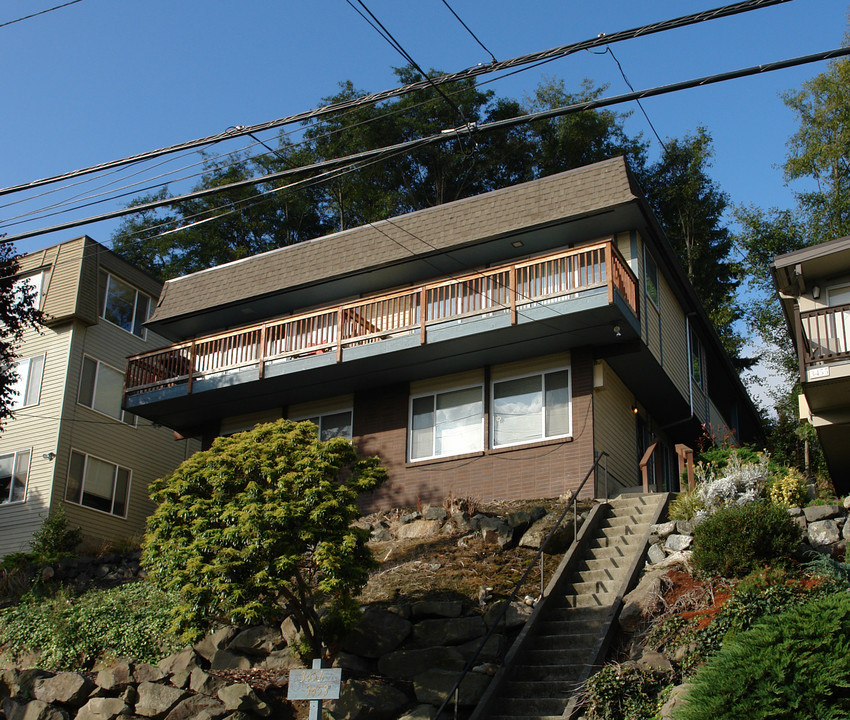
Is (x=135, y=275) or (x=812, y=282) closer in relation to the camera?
(x=812, y=282)

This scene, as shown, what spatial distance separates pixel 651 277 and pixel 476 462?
576cm

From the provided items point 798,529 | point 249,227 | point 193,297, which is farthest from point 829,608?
point 249,227

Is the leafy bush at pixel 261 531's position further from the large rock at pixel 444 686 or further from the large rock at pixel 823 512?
the large rock at pixel 823 512

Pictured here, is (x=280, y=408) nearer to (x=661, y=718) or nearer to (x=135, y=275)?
(x=135, y=275)

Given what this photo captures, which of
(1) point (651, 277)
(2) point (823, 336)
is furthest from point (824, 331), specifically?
(1) point (651, 277)

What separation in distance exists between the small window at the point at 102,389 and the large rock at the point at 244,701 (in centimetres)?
1403

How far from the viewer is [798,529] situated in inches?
491

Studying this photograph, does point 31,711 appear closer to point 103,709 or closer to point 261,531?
point 103,709

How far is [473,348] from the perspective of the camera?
751 inches

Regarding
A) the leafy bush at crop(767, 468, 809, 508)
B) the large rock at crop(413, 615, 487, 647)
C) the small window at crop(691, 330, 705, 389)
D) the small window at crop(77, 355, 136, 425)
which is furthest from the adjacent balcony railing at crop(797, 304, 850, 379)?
the small window at crop(77, 355, 136, 425)

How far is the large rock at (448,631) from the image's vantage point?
13164 millimetres

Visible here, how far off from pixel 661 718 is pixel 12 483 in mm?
19037

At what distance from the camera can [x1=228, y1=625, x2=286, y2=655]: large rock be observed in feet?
45.8

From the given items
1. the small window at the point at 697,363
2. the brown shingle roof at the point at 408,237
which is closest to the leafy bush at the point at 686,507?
the brown shingle roof at the point at 408,237
